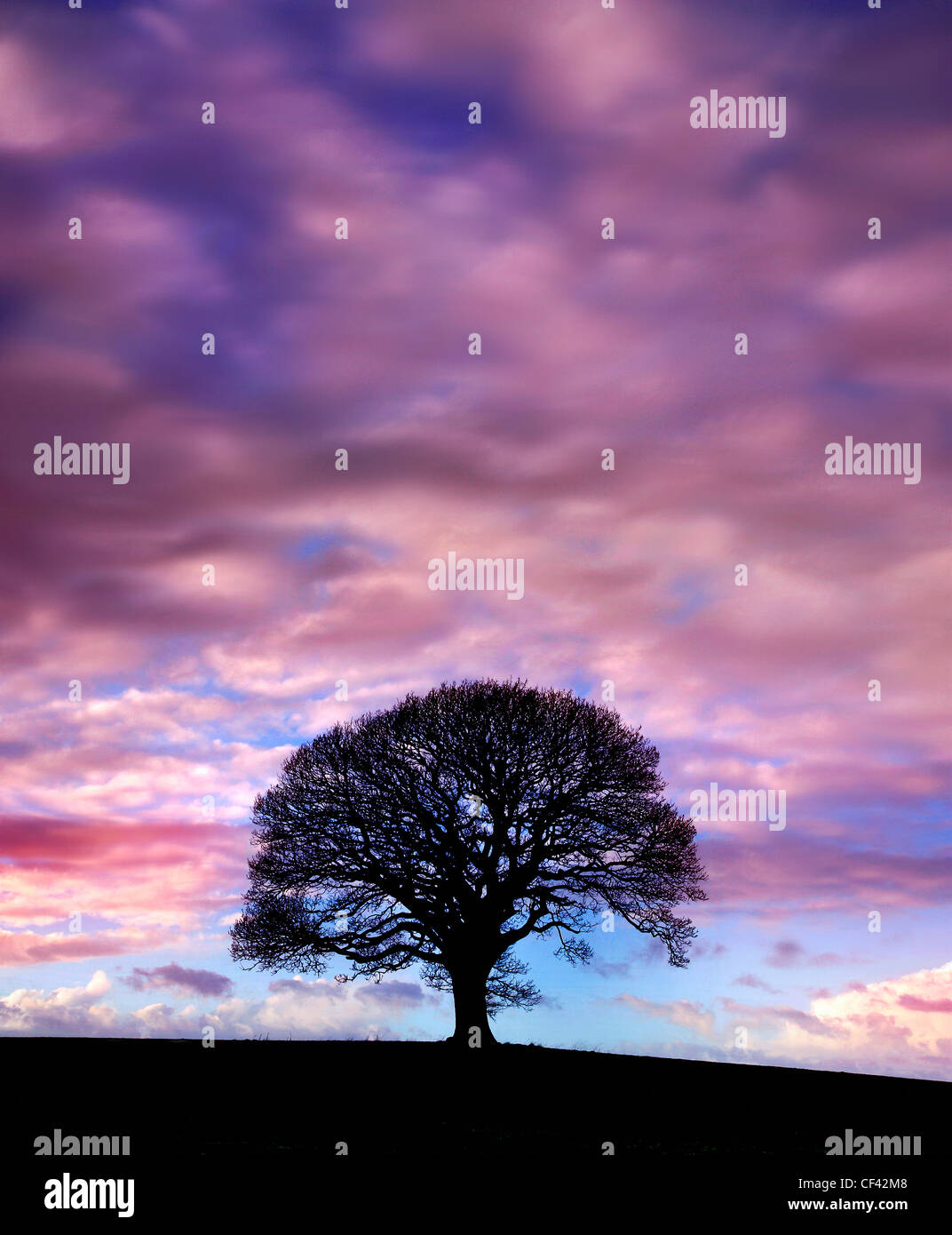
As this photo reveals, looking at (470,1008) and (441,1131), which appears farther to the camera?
(470,1008)

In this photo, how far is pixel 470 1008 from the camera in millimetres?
34125

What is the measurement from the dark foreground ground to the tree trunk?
82cm

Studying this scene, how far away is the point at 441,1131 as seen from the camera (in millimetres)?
21047

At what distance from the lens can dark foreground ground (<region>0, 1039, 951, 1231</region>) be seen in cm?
1453

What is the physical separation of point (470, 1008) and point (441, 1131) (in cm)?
1328

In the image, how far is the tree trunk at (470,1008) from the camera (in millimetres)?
33688

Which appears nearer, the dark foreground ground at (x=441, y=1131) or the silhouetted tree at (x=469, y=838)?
the dark foreground ground at (x=441, y=1131)

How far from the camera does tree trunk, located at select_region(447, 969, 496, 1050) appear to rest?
111ft

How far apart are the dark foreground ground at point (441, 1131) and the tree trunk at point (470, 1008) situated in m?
0.82

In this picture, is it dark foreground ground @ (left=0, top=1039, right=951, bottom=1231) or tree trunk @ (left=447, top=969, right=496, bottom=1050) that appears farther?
tree trunk @ (left=447, top=969, right=496, bottom=1050)

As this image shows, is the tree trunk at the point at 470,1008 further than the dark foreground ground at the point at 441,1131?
Yes

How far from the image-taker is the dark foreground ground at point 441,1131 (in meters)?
14.5
